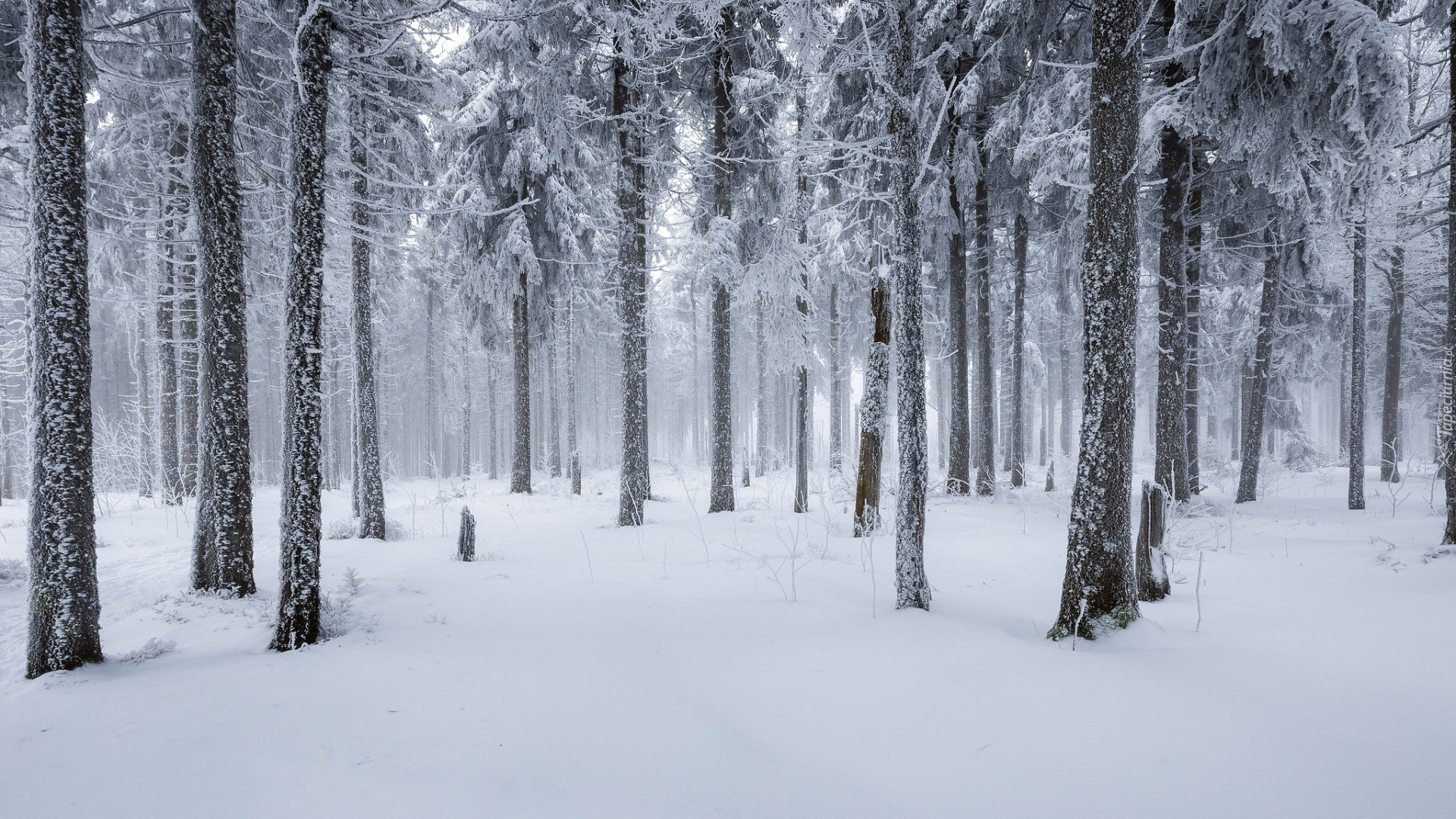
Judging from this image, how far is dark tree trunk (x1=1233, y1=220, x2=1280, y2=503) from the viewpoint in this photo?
1228 centimetres

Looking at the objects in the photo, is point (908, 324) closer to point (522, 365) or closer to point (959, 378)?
point (959, 378)

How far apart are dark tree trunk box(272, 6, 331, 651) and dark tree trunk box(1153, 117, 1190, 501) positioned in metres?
11.0

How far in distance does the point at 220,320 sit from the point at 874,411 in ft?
26.3

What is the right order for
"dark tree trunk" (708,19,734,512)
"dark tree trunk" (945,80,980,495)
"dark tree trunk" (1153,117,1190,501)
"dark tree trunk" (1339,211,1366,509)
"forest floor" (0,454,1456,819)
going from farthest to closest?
"dark tree trunk" (945,80,980,495) < "dark tree trunk" (708,19,734,512) < "dark tree trunk" (1339,211,1366,509) < "dark tree trunk" (1153,117,1190,501) < "forest floor" (0,454,1456,819)

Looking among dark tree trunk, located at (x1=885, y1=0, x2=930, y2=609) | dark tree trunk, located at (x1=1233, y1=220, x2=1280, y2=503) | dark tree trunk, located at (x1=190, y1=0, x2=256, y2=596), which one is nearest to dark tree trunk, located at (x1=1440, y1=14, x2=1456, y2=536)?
dark tree trunk, located at (x1=1233, y1=220, x2=1280, y2=503)

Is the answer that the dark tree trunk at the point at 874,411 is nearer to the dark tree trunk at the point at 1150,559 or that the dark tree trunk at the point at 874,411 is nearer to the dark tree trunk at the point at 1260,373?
the dark tree trunk at the point at 1150,559

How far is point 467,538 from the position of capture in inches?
300

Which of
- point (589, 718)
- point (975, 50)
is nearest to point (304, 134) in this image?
point (589, 718)

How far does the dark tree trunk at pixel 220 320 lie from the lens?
566cm

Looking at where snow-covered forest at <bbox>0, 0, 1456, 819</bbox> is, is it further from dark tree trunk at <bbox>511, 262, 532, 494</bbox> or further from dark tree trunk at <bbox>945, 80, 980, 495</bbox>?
dark tree trunk at <bbox>511, 262, 532, 494</bbox>

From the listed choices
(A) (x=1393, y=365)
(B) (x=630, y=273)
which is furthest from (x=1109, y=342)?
(A) (x=1393, y=365)

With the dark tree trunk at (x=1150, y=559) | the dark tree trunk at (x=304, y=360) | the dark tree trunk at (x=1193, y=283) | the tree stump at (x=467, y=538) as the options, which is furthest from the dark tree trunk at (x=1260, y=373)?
the dark tree trunk at (x=304, y=360)

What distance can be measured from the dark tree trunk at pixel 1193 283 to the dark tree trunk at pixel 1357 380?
2.45m

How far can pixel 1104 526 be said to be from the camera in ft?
14.8
